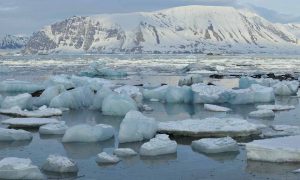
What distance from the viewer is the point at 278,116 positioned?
13.1 meters

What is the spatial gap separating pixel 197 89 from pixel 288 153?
9528mm

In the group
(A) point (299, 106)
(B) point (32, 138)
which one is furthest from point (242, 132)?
(A) point (299, 106)

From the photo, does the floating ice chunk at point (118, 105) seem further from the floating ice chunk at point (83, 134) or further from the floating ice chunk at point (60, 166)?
the floating ice chunk at point (60, 166)

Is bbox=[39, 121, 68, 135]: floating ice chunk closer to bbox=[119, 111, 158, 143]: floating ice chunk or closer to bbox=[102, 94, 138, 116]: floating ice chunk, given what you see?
bbox=[119, 111, 158, 143]: floating ice chunk

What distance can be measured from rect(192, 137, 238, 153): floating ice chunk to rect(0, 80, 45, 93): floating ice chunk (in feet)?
41.7

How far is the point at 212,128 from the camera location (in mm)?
9914

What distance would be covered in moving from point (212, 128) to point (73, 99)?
6.16 m

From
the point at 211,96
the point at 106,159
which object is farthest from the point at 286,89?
the point at 106,159

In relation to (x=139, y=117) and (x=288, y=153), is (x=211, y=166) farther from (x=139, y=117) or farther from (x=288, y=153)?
(x=139, y=117)

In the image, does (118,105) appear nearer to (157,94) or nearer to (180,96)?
(180,96)

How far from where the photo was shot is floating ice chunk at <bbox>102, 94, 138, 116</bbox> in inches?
519

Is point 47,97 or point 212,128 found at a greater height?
point 212,128

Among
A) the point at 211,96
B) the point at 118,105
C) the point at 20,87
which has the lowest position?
the point at 20,87

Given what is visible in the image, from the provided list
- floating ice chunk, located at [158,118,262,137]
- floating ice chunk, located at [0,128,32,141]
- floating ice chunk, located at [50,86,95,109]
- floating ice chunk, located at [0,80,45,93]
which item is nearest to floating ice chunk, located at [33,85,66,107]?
floating ice chunk, located at [50,86,95,109]
